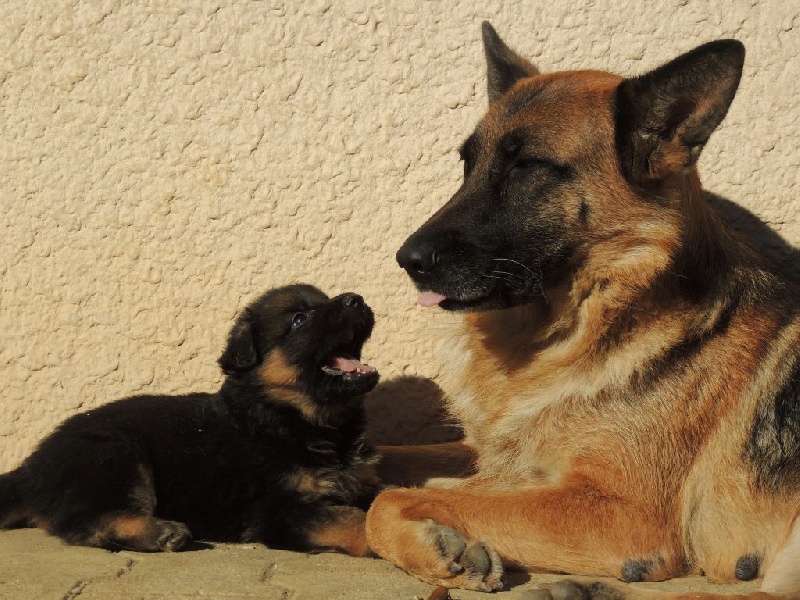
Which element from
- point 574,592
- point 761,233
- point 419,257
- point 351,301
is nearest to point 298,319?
point 351,301

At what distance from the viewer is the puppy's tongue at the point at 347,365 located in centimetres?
590

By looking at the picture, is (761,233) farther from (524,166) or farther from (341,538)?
(341,538)

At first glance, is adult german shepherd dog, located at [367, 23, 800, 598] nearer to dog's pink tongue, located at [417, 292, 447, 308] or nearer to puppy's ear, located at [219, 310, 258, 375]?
dog's pink tongue, located at [417, 292, 447, 308]

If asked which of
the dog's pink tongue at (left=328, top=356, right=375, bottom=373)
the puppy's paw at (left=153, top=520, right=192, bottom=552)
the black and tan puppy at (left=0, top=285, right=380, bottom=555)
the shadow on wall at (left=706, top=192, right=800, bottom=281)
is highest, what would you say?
the shadow on wall at (left=706, top=192, right=800, bottom=281)

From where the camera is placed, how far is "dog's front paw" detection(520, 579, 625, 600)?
4645mm

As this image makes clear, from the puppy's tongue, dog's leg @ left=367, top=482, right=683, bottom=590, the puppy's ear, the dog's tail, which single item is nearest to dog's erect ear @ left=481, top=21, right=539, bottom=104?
the puppy's tongue

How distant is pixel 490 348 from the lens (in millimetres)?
5934

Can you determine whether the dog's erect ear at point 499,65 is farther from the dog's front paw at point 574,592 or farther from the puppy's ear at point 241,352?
the dog's front paw at point 574,592

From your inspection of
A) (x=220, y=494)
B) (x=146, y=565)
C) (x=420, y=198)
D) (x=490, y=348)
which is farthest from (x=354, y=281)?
(x=146, y=565)

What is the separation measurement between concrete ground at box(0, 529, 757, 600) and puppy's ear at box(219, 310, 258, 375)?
101 cm

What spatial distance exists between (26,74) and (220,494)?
3079 millimetres

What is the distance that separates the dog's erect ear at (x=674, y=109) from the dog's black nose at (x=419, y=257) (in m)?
1.07

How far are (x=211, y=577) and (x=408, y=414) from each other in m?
2.33

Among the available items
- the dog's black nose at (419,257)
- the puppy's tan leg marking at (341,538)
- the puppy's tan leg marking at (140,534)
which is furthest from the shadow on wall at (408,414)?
the puppy's tan leg marking at (140,534)
